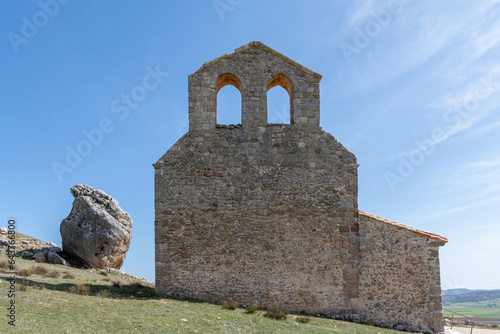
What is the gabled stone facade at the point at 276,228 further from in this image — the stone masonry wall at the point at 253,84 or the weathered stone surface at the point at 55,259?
the weathered stone surface at the point at 55,259

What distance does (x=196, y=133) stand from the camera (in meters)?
11.9

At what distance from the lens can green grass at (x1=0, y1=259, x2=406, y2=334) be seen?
24.0ft

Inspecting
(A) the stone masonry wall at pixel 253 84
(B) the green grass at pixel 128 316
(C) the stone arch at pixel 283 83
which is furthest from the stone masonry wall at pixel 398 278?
(C) the stone arch at pixel 283 83

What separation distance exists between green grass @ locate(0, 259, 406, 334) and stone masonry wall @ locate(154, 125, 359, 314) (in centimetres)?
93

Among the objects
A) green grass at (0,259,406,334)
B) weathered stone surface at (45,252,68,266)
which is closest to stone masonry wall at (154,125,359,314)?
green grass at (0,259,406,334)

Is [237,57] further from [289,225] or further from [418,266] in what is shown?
[418,266]

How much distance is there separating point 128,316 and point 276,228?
5.10 meters

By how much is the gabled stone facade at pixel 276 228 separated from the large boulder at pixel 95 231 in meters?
8.44

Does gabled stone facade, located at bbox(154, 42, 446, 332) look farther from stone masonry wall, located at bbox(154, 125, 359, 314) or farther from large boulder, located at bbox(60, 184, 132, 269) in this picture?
large boulder, located at bbox(60, 184, 132, 269)

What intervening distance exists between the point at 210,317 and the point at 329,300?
425 centimetres

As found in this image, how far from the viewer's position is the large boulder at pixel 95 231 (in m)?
18.2

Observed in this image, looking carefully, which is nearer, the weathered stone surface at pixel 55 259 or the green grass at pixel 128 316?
the green grass at pixel 128 316

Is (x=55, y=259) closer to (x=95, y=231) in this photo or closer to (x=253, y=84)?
(x=95, y=231)

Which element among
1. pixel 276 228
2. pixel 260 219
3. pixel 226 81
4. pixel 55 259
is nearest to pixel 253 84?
pixel 226 81
